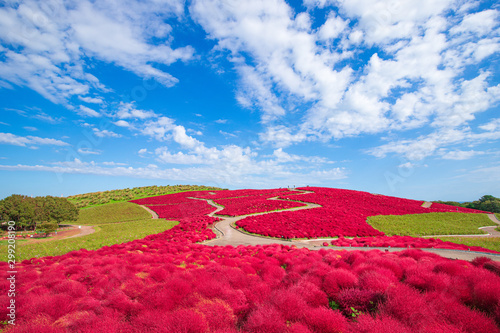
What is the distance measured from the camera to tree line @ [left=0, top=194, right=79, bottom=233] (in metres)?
29.0

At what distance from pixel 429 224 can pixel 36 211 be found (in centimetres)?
5787

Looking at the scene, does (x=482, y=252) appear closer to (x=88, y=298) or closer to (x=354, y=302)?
(x=354, y=302)

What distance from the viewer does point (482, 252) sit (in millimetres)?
8844

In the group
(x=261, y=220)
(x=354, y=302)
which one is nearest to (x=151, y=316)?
(x=354, y=302)

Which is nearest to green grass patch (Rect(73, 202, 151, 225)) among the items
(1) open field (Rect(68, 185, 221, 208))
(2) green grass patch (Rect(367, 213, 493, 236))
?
(1) open field (Rect(68, 185, 221, 208))

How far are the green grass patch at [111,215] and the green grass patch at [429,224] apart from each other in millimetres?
42650


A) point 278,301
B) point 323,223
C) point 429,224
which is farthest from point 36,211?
point 429,224

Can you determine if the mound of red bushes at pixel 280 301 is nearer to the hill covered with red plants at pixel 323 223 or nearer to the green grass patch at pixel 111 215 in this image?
the hill covered with red plants at pixel 323 223

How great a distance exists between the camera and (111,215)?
4388 centimetres

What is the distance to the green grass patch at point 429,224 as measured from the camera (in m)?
20.5

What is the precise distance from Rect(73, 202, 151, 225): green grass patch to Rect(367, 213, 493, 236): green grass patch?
42.7m

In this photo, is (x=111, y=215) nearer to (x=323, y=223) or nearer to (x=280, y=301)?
(x=323, y=223)

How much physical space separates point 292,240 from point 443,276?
1394 cm

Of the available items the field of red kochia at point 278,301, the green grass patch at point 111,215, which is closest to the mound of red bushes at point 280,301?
the field of red kochia at point 278,301
